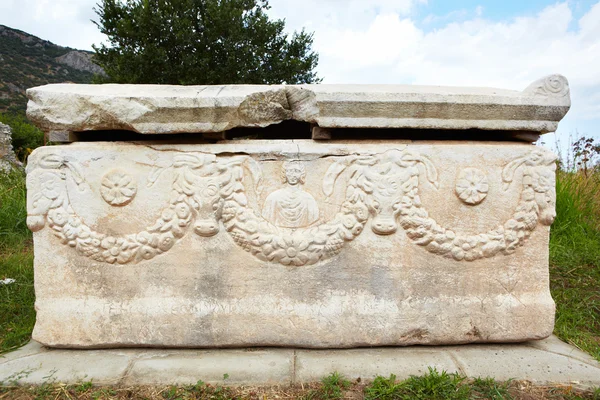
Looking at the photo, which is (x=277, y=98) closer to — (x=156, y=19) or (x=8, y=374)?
(x=8, y=374)

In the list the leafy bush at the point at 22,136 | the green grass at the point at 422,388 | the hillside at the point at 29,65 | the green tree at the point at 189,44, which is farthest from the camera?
the hillside at the point at 29,65

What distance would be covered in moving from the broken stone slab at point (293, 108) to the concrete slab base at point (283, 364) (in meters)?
1.07

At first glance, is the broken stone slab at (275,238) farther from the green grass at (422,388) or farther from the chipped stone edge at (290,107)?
the green grass at (422,388)

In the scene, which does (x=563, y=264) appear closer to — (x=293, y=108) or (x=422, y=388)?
(x=422, y=388)

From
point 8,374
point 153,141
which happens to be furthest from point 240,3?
point 8,374

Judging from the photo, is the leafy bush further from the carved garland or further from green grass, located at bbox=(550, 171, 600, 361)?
green grass, located at bbox=(550, 171, 600, 361)

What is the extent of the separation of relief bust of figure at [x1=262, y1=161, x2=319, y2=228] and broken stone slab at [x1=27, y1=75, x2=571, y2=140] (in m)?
0.26

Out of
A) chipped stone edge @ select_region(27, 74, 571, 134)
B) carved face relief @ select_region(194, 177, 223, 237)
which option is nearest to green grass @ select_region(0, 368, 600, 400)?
carved face relief @ select_region(194, 177, 223, 237)

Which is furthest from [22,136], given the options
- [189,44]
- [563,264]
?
[563,264]

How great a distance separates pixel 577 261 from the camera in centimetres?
310

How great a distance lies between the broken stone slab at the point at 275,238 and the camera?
75.0 inches

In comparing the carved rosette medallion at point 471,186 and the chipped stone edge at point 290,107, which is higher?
the chipped stone edge at point 290,107

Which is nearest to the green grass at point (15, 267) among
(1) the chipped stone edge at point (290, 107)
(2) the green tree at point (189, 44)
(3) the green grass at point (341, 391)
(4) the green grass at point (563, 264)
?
(4) the green grass at point (563, 264)

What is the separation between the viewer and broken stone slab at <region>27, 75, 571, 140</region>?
1.85 meters
